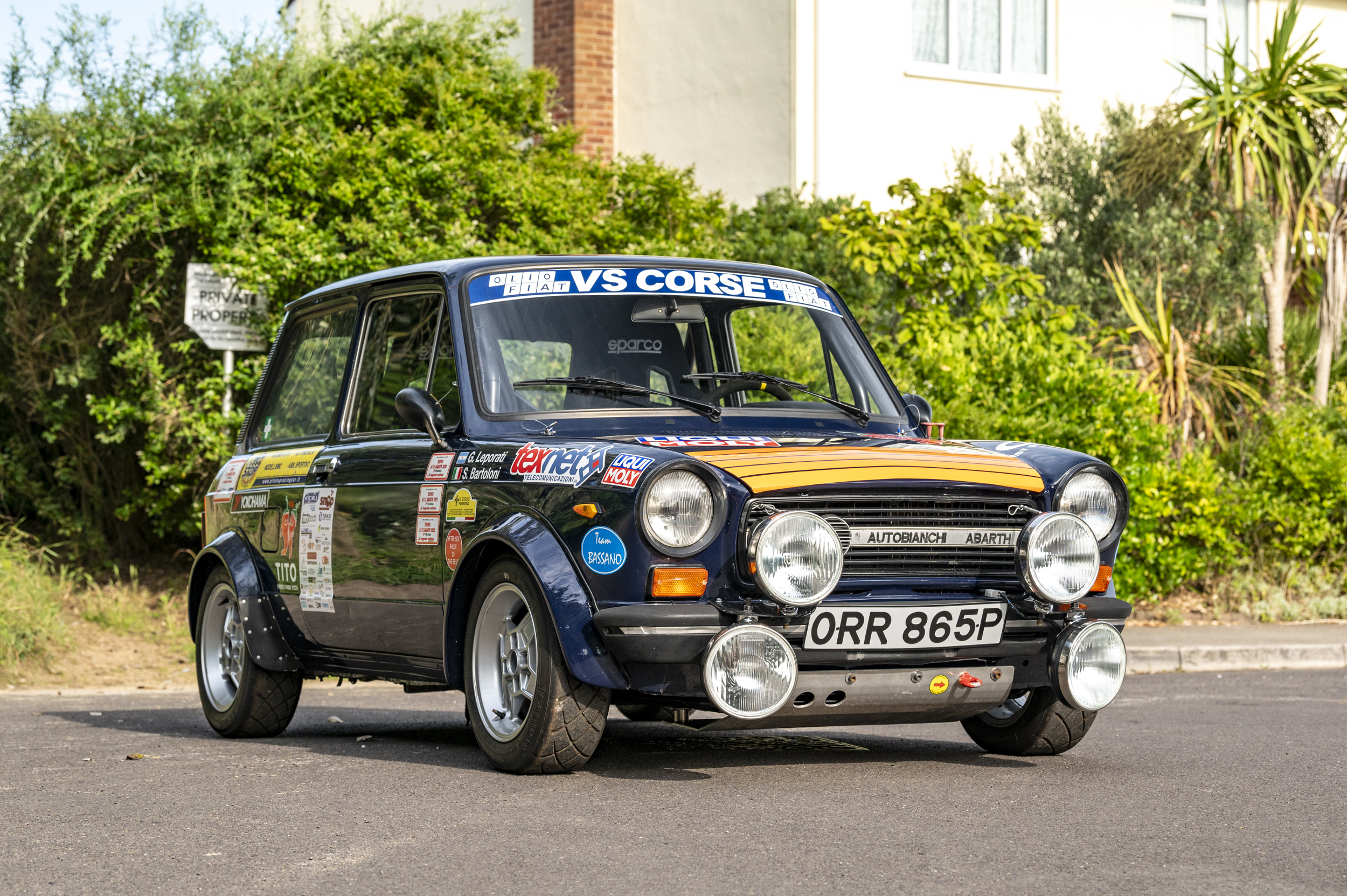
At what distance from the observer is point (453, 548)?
6203 mm

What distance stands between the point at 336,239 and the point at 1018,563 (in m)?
8.51

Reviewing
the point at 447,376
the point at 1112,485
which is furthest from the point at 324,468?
the point at 1112,485

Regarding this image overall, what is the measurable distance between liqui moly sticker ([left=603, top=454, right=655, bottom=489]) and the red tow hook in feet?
4.29

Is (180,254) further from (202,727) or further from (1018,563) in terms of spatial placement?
(1018,563)

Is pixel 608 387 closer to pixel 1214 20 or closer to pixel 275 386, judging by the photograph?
pixel 275 386

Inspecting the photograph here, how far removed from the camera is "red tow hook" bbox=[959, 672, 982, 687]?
5.76 m

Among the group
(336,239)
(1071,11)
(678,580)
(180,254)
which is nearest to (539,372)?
(678,580)

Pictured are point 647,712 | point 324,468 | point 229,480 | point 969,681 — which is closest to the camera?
point 969,681

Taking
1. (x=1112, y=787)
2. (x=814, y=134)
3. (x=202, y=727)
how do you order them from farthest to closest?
(x=814, y=134) < (x=202, y=727) < (x=1112, y=787)

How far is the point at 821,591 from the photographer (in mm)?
5422

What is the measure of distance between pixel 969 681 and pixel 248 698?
134 inches

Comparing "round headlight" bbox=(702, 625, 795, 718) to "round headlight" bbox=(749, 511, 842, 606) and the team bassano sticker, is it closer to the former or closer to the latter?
"round headlight" bbox=(749, 511, 842, 606)

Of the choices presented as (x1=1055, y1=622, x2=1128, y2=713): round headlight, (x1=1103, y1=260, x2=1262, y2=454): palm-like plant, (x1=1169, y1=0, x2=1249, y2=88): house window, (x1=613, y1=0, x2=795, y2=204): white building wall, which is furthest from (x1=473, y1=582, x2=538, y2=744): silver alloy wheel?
(x1=1169, y1=0, x2=1249, y2=88): house window

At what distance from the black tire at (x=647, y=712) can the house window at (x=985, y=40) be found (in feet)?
41.7
